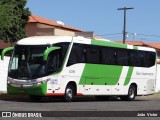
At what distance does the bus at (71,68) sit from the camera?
25.1 meters

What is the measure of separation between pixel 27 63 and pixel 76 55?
269cm

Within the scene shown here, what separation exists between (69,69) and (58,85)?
41.4 inches

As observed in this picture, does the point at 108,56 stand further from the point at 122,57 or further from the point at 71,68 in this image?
the point at 71,68

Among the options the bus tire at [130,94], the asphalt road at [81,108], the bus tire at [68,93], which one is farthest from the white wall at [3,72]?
the bus tire at [130,94]

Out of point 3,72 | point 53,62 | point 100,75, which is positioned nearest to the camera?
point 53,62

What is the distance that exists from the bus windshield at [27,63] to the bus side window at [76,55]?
1.69m

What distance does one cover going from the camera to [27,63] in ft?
83.3

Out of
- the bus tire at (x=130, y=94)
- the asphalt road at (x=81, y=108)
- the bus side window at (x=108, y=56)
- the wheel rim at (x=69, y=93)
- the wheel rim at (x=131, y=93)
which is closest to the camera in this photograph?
the asphalt road at (x=81, y=108)

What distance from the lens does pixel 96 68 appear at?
93.4 feet

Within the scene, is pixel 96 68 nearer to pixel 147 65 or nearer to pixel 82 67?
pixel 82 67

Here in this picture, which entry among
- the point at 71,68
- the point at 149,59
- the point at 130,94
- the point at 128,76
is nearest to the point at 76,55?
the point at 71,68

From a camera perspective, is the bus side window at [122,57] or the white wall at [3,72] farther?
the white wall at [3,72]

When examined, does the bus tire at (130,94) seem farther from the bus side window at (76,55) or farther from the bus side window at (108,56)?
the bus side window at (76,55)

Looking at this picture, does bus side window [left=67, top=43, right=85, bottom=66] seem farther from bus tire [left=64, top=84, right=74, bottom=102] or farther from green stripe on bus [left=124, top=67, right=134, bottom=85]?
green stripe on bus [left=124, top=67, right=134, bottom=85]
